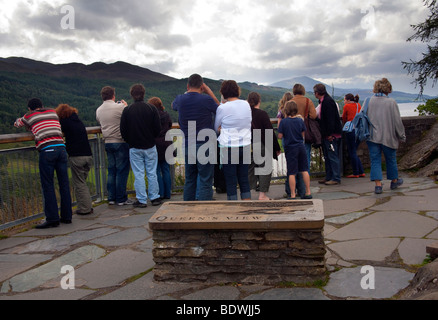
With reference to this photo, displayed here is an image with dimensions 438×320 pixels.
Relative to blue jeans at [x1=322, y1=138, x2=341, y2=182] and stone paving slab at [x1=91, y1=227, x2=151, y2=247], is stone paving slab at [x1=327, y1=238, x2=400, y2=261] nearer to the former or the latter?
stone paving slab at [x1=91, y1=227, x2=151, y2=247]

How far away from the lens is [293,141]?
6.96 meters

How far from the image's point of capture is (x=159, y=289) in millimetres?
3893

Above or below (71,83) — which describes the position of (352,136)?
below

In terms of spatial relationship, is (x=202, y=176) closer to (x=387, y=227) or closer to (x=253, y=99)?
(x=253, y=99)

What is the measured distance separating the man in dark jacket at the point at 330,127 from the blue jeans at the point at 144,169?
331 cm

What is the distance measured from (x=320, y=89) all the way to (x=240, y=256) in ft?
18.1

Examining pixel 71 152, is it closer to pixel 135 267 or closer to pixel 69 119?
pixel 69 119

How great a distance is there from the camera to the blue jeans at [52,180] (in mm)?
6461

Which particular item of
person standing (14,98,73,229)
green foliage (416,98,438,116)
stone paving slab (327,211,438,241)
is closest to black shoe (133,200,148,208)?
→ person standing (14,98,73,229)

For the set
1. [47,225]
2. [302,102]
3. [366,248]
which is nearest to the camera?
[366,248]

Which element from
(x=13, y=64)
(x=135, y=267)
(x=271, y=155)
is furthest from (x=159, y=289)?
(x=13, y=64)

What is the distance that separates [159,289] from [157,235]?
461mm

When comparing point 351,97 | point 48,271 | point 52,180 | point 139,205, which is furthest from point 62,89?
point 48,271

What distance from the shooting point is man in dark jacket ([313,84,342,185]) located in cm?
859
